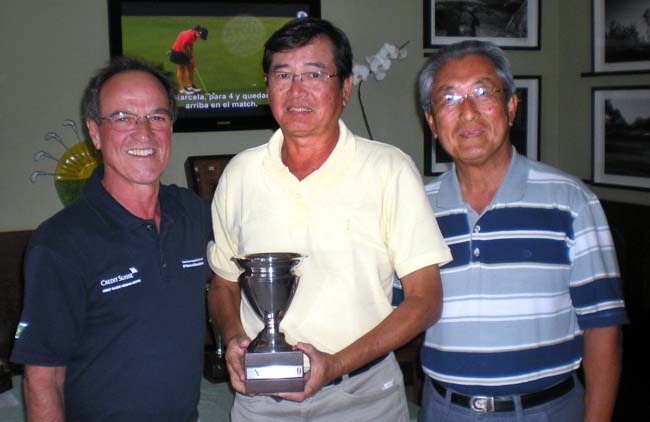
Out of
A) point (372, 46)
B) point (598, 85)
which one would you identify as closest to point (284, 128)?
point (372, 46)

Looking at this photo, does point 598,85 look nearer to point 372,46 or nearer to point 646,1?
point 646,1

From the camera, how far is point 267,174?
197cm

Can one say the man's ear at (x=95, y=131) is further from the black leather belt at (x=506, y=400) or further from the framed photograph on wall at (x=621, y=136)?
the framed photograph on wall at (x=621, y=136)

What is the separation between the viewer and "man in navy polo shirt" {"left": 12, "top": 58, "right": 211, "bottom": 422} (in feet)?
6.01

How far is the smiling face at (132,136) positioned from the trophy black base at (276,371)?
581 mm

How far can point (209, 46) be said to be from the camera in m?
4.75

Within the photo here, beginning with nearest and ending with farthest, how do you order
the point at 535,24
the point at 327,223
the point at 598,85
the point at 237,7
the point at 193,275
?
the point at 327,223, the point at 193,275, the point at 237,7, the point at 598,85, the point at 535,24

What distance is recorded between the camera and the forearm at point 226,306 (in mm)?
1982

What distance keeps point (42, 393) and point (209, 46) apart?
325 cm

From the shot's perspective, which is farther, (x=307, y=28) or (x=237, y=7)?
(x=237, y=7)

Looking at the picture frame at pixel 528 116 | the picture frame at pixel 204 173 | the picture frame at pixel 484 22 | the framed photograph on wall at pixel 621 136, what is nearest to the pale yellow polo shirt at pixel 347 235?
the picture frame at pixel 204 173

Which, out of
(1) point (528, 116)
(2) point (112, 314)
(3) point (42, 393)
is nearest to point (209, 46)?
(1) point (528, 116)

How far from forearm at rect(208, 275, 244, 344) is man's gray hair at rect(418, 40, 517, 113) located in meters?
0.74

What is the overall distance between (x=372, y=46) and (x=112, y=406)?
3672 millimetres
